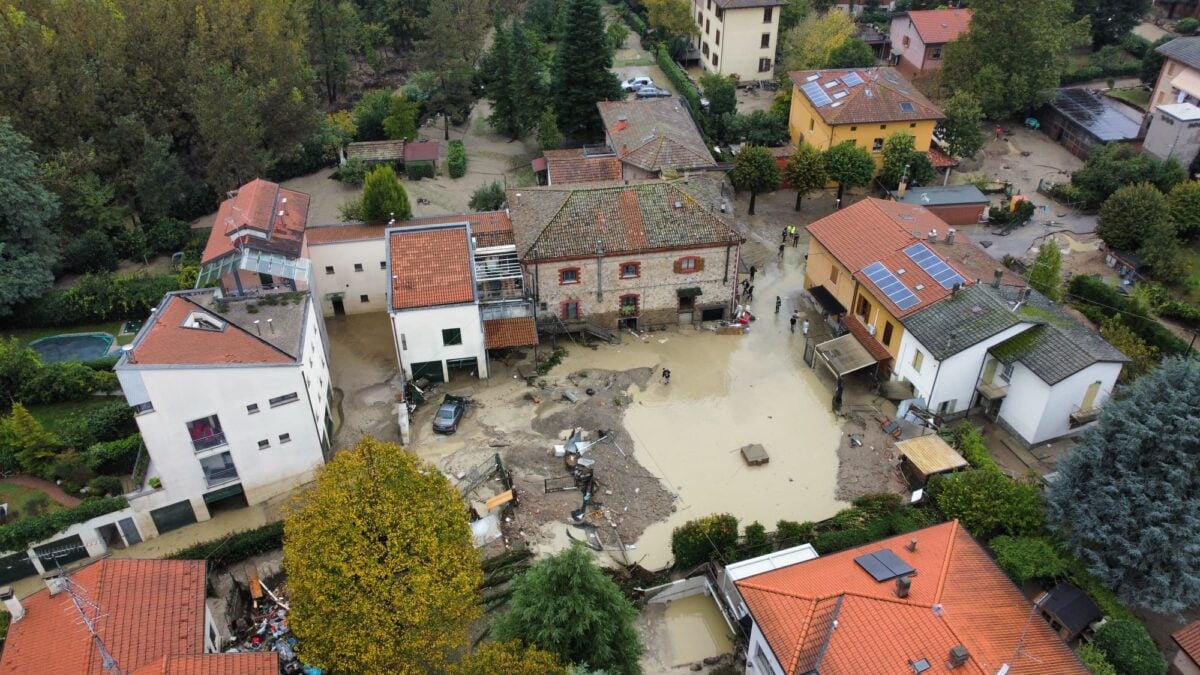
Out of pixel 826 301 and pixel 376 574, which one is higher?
pixel 376 574

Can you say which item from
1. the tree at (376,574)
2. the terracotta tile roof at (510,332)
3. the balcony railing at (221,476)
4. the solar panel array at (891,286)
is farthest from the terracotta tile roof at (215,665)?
the solar panel array at (891,286)

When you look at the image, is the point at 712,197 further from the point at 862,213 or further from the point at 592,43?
the point at 592,43

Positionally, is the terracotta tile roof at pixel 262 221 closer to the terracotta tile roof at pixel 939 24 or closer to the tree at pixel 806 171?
the tree at pixel 806 171

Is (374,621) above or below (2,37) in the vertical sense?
below

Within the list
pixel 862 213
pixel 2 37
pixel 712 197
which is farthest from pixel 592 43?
pixel 2 37

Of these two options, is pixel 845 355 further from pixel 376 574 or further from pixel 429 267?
pixel 376 574

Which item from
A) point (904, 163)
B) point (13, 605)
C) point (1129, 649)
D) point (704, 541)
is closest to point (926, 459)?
point (1129, 649)
